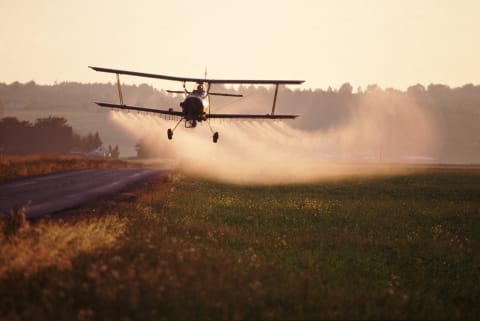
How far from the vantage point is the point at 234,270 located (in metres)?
8.45

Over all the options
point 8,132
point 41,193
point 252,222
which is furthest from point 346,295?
point 8,132

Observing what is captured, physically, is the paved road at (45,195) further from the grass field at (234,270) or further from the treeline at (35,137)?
the treeline at (35,137)

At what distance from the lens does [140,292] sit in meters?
7.27

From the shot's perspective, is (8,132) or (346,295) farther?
(8,132)

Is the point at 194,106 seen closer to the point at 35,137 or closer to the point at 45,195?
the point at 45,195

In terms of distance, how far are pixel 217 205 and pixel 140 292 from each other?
1340 cm

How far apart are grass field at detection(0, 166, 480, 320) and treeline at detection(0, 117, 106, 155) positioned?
9761cm

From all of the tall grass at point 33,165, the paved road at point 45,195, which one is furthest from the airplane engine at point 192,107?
the tall grass at point 33,165

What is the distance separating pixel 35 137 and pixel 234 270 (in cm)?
11013

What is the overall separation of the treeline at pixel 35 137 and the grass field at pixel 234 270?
97612 mm

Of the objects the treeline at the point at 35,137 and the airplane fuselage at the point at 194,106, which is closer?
the airplane fuselage at the point at 194,106

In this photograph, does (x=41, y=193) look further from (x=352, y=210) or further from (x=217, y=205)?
(x=352, y=210)

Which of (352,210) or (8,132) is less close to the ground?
(8,132)

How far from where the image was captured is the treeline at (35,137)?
99750 mm
